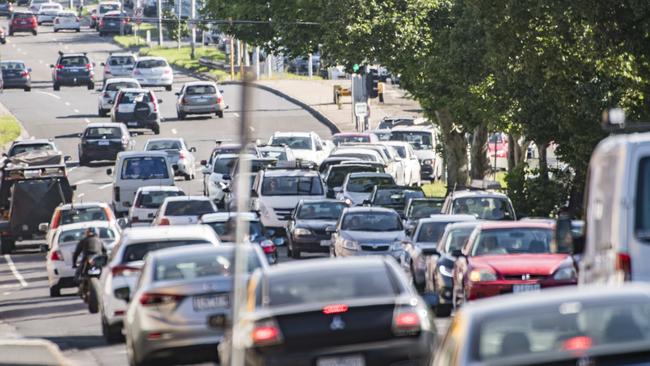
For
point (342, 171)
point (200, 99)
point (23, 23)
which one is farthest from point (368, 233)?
point (23, 23)

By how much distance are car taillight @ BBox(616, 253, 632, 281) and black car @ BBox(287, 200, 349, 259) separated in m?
23.8

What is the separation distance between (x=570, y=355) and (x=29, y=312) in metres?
20.8

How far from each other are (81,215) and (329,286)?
939 inches

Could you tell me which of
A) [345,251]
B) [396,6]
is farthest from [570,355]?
[396,6]

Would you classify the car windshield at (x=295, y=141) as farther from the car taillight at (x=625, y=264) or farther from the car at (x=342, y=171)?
the car taillight at (x=625, y=264)

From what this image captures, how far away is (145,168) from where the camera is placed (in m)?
47.8

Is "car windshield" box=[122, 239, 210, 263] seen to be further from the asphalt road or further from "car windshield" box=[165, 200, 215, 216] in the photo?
"car windshield" box=[165, 200, 215, 216]

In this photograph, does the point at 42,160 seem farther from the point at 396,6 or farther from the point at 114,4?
the point at 114,4

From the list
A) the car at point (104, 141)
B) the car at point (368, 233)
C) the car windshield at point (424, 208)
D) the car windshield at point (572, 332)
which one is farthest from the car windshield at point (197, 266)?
the car at point (104, 141)

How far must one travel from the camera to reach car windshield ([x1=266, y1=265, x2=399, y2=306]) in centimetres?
1536

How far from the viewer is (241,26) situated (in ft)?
195

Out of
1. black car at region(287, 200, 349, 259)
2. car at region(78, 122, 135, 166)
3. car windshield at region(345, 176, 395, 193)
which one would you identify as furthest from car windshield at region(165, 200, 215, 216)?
car at region(78, 122, 135, 166)

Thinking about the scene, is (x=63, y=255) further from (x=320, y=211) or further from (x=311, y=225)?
(x=320, y=211)

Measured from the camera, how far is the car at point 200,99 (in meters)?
70.0
